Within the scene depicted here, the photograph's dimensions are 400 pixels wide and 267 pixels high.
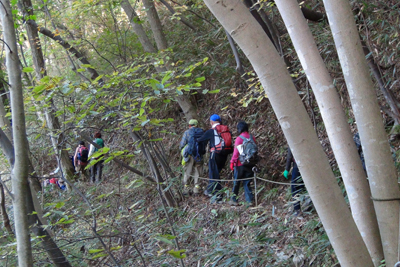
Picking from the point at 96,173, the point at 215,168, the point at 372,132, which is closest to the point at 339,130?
the point at 372,132

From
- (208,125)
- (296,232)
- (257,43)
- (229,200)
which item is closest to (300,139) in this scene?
(257,43)

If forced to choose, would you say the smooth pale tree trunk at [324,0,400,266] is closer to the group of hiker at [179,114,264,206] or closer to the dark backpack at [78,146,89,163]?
the group of hiker at [179,114,264,206]

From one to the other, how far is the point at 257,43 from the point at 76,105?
2.48 meters

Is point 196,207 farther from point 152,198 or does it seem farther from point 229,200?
point 152,198

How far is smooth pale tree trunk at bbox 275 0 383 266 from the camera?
2756mm

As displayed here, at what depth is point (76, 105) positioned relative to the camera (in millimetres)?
3762

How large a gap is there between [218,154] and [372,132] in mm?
5351

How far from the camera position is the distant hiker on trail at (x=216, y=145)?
7.66 m

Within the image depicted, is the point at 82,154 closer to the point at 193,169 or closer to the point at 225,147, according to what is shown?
the point at 193,169

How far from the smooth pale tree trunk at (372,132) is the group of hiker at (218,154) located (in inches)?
168

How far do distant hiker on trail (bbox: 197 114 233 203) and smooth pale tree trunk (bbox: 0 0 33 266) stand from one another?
554cm

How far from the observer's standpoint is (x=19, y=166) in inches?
86.8

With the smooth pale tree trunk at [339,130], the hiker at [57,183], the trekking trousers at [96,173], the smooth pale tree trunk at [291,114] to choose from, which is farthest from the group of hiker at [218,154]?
the hiker at [57,183]

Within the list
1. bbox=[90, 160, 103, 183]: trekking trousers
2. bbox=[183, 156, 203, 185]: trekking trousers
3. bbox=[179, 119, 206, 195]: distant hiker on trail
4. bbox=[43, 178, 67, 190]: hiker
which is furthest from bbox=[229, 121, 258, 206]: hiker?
bbox=[43, 178, 67, 190]: hiker
